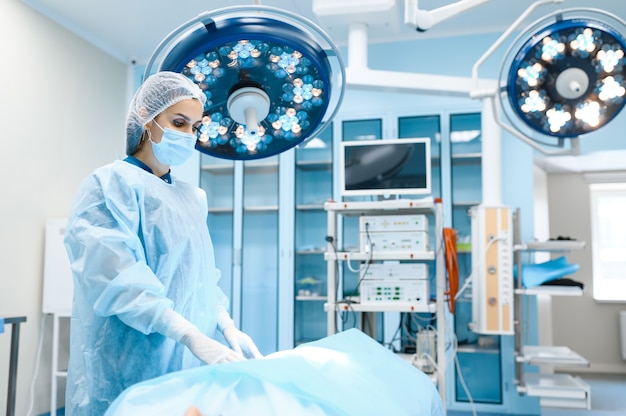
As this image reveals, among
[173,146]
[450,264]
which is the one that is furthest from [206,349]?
[450,264]

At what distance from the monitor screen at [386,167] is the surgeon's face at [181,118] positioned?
6.39 feet

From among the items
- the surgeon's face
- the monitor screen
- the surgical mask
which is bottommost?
the surgical mask

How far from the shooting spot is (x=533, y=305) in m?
4.07

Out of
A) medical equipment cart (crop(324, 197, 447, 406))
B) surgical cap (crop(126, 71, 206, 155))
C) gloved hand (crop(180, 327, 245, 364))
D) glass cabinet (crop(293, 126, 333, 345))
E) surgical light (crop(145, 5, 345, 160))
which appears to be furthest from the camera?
glass cabinet (crop(293, 126, 333, 345))

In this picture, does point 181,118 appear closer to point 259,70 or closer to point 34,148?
point 259,70

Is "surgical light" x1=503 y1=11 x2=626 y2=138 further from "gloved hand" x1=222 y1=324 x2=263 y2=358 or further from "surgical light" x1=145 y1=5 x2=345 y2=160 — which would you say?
"gloved hand" x1=222 y1=324 x2=263 y2=358

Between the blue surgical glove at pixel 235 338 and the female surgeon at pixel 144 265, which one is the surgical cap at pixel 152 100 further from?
the blue surgical glove at pixel 235 338

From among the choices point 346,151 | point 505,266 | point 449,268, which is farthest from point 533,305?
point 346,151

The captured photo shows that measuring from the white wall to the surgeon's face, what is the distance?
2.56 m

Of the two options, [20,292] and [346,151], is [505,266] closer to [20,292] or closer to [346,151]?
[346,151]

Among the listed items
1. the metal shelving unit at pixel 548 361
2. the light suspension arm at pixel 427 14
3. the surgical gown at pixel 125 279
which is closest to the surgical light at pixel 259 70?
the surgical gown at pixel 125 279

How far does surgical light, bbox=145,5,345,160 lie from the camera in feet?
3.63

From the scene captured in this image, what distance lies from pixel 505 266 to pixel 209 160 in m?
2.58

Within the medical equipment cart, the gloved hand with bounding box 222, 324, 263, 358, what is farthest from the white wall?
the gloved hand with bounding box 222, 324, 263, 358
